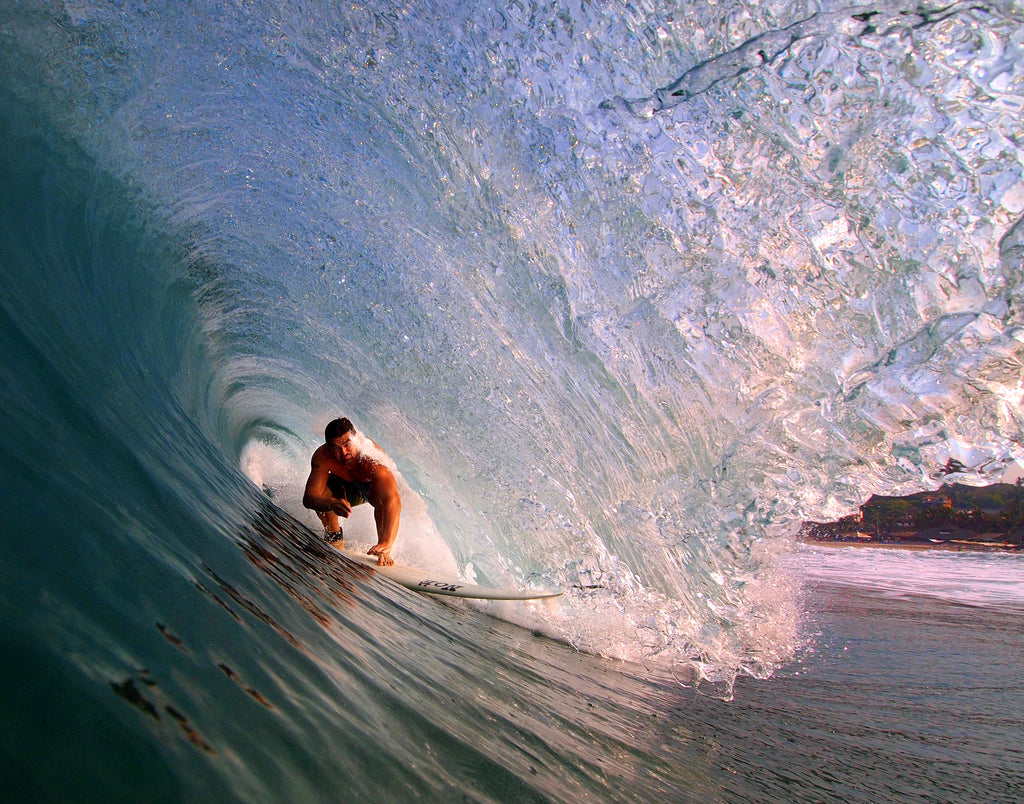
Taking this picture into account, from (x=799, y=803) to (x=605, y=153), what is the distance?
138 inches

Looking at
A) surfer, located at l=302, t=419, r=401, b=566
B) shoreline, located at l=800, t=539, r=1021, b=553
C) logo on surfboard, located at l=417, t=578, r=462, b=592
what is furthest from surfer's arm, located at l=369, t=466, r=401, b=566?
shoreline, located at l=800, t=539, r=1021, b=553

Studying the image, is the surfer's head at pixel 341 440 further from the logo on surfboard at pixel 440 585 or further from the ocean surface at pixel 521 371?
the logo on surfboard at pixel 440 585

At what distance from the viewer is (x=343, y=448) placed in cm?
550

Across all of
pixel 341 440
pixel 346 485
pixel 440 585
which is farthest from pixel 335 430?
pixel 440 585

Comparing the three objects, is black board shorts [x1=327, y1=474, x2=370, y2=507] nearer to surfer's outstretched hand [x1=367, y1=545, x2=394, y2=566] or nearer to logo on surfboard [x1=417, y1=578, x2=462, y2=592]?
surfer's outstretched hand [x1=367, y1=545, x2=394, y2=566]

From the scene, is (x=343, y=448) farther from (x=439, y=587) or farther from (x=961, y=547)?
(x=961, y=547)

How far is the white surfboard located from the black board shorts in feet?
2.57

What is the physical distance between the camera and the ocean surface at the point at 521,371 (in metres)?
1.49

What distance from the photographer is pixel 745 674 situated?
4523mm

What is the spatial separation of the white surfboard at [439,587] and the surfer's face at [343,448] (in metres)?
0.86

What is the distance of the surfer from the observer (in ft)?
17.8

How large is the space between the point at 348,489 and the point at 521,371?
6.85 feet

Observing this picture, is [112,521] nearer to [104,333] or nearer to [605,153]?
[104,333]

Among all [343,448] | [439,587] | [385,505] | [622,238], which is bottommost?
[439,587]
